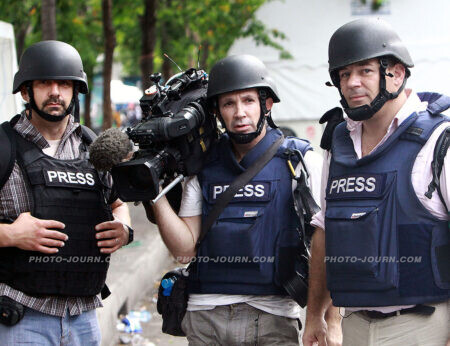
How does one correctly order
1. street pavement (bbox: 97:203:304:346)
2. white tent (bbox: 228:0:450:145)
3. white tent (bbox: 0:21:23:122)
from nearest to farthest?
street pavement (bbox: 97:203:304:346)
white tent (bbox: 0:21:23:122)
white tent (bbox: 228:0:450:145)

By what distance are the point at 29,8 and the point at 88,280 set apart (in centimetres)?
786

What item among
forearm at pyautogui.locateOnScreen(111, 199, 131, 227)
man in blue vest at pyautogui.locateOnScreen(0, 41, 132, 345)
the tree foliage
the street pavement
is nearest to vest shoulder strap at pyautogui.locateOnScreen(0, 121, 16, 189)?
man in blue vest at pyautogui.locateOnScreen(0, 41, 132, 345)

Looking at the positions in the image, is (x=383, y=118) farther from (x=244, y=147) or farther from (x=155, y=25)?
(x=155, y=25)

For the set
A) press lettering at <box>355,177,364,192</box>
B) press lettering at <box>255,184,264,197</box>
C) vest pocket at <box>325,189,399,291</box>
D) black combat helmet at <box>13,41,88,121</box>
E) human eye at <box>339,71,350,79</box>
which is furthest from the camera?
black combat helmet at <box>13,41,88,121</box>

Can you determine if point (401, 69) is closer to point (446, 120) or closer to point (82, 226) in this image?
point (446, 120)

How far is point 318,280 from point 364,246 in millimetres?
483

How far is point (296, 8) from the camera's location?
1391 cm

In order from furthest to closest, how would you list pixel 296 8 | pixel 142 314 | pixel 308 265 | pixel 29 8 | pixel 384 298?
pixel 296 8
pixel 29 8
pixel 142 314
pixel 308 265
pixel 384 298

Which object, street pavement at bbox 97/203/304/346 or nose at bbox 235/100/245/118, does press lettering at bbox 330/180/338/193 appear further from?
street pavement at bbox 97/203/304/346

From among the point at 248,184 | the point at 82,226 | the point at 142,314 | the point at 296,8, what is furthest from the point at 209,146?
the point at 296,8

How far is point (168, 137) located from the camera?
288 cm

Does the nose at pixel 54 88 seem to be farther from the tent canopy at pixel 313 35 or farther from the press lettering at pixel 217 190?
the tent canopy at pixel 313 35

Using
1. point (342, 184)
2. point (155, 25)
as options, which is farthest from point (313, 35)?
point (342, 184)

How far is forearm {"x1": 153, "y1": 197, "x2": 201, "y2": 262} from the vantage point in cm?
307
